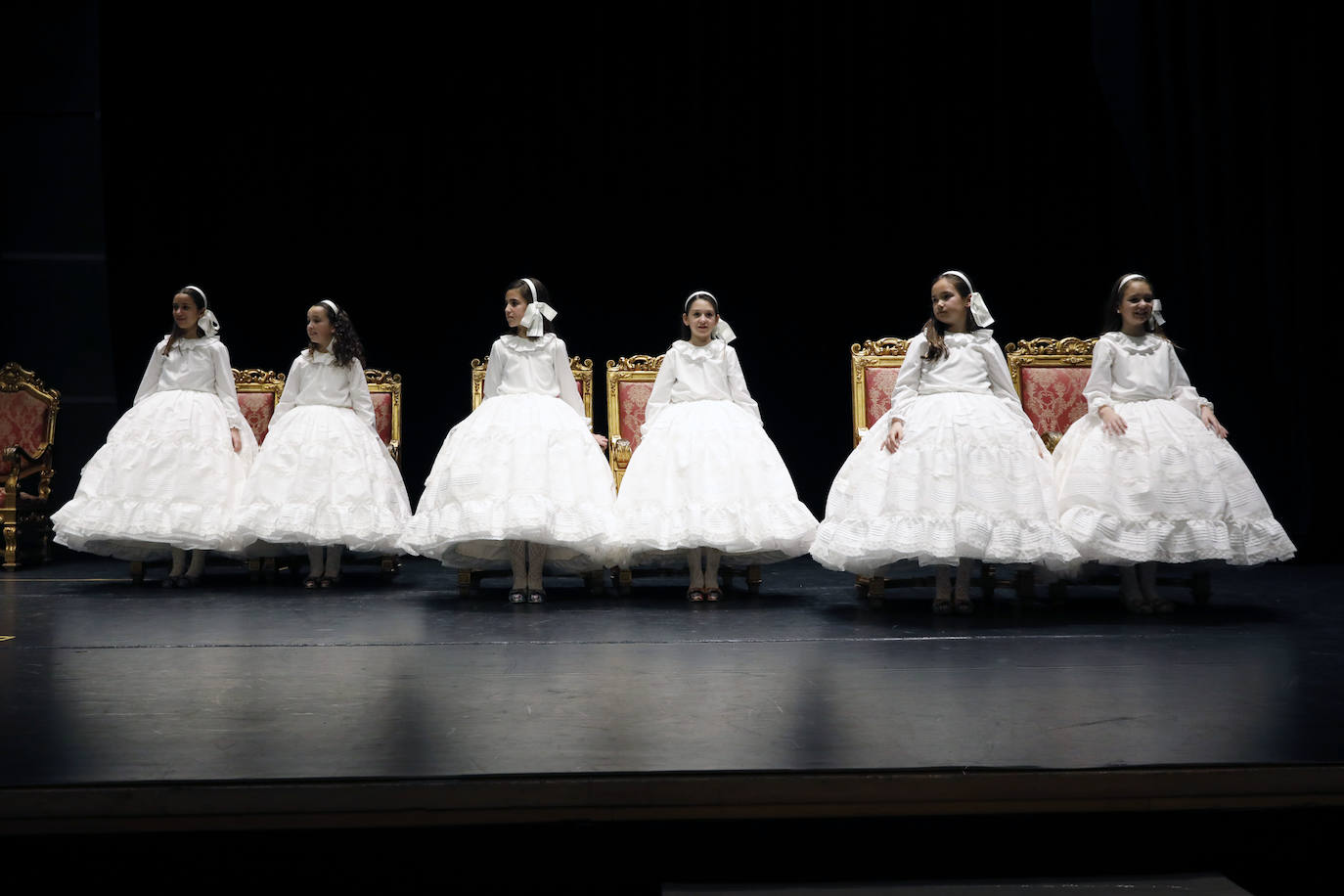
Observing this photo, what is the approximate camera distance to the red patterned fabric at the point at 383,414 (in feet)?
19.0

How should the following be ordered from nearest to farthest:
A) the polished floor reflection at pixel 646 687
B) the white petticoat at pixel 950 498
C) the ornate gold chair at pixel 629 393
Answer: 1. the polished floor reflection at pixel 646 687
2. the white petticoat at pixel 950 498
3. the ornate gold chair at pixel 629 393

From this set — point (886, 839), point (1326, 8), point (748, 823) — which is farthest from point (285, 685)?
point (1326, 8)

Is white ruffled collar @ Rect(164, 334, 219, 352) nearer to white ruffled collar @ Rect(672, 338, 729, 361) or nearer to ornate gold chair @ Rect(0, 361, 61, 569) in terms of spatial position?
ornate gold chair @ Rect(0, 361, 61, 569)

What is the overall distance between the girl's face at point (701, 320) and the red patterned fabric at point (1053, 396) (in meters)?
1.58

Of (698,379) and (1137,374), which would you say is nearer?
(1137,374)

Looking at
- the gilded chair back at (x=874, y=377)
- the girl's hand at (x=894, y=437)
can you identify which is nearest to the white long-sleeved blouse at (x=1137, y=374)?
the girl's hand at (x=894, y=437)

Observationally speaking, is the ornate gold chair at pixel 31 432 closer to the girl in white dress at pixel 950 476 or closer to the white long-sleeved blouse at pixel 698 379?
the white long-sleeved blouse at pixel 698 379

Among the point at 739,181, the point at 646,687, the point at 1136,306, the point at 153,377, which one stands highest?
the point at 739,181

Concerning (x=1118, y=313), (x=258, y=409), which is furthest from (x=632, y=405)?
(x=1118, y=313)

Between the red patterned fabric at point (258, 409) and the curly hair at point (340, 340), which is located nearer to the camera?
the curly hair at point (340, 340)

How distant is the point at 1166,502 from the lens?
12.9 ft

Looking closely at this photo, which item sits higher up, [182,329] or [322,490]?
[182,329]

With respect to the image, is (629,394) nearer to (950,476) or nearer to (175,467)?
(950,476)

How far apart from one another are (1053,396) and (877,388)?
2.77ft
